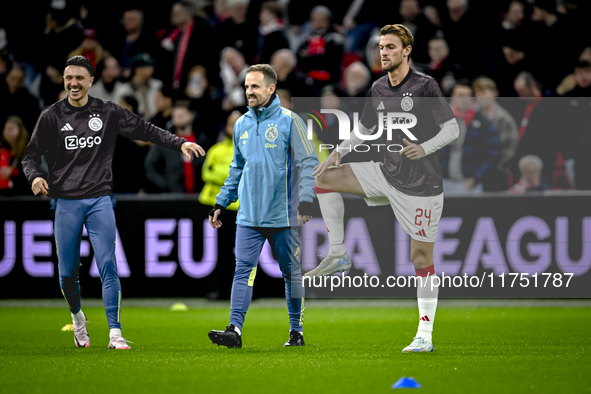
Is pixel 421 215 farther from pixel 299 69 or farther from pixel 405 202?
pixel 299 69

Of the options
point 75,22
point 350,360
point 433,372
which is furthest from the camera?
point 75,22

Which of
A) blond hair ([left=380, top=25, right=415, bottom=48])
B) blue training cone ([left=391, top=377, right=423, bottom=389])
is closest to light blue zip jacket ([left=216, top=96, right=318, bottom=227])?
blond hair ([left=380, top=25, right=415, bottom=48])

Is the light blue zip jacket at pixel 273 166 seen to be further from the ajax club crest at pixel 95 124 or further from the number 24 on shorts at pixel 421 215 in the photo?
the ajax club crest at pixel 95 124

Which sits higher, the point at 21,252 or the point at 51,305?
the point at 21,252

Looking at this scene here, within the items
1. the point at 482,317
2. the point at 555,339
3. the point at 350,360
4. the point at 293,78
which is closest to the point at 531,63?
the point at 293,78

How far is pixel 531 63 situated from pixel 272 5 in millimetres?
4101

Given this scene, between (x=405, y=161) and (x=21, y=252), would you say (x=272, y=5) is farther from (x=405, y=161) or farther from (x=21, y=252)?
(x=405, y=161)

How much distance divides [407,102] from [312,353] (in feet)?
6.76

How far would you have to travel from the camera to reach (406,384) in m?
4.70

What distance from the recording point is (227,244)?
10.3 metres

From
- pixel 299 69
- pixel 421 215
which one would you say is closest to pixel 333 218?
pixel 421 215

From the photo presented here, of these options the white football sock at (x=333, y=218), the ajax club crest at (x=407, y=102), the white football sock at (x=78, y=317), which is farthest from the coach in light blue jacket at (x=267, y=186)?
the white football sock at (x=78, y=317)

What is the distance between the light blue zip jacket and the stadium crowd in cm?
323

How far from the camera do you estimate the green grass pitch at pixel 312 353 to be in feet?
16.1
